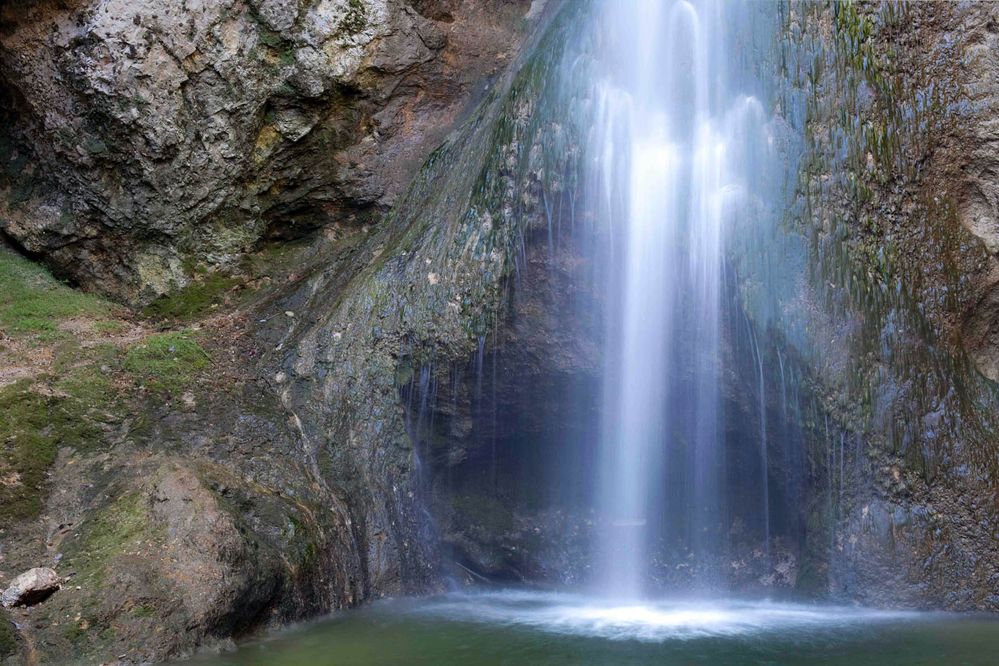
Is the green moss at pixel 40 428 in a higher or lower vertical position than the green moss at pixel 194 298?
lower

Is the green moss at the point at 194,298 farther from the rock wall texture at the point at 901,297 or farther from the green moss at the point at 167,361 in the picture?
the rock wall texture at the point at 901,297

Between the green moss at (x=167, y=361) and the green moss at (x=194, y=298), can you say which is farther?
the green moss at (x=194, y=298)

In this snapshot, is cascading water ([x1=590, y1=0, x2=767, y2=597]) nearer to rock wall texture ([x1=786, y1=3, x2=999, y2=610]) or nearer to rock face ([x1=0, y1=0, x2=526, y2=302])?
rock wall texture ([x1=786, y1=3, x2=999, y2=610])

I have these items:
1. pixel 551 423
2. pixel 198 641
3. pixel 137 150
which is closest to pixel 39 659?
pixel 198 641

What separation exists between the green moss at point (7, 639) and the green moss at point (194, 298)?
5.02 metres

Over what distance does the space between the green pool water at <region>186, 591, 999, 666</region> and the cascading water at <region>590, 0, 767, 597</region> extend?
119 centimetres

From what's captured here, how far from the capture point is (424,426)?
8.99 m

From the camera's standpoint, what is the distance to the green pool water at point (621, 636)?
251 inches


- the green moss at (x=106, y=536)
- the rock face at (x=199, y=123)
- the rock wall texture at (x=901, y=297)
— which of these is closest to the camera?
the green moss at (x=106, y=536)

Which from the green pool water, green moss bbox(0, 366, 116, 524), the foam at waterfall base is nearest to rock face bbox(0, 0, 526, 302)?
green moss bbox(0, 366, 116, 524)

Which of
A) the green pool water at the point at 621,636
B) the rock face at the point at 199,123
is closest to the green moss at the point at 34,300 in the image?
the rock face at the point at 199,123

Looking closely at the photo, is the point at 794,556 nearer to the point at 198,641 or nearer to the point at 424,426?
→ the point at 424,426

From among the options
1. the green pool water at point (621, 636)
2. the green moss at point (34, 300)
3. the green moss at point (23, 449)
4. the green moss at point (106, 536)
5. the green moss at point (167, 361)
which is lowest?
the green pool water at point (621, 636)

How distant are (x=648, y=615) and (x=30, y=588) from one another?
16.8 feet
